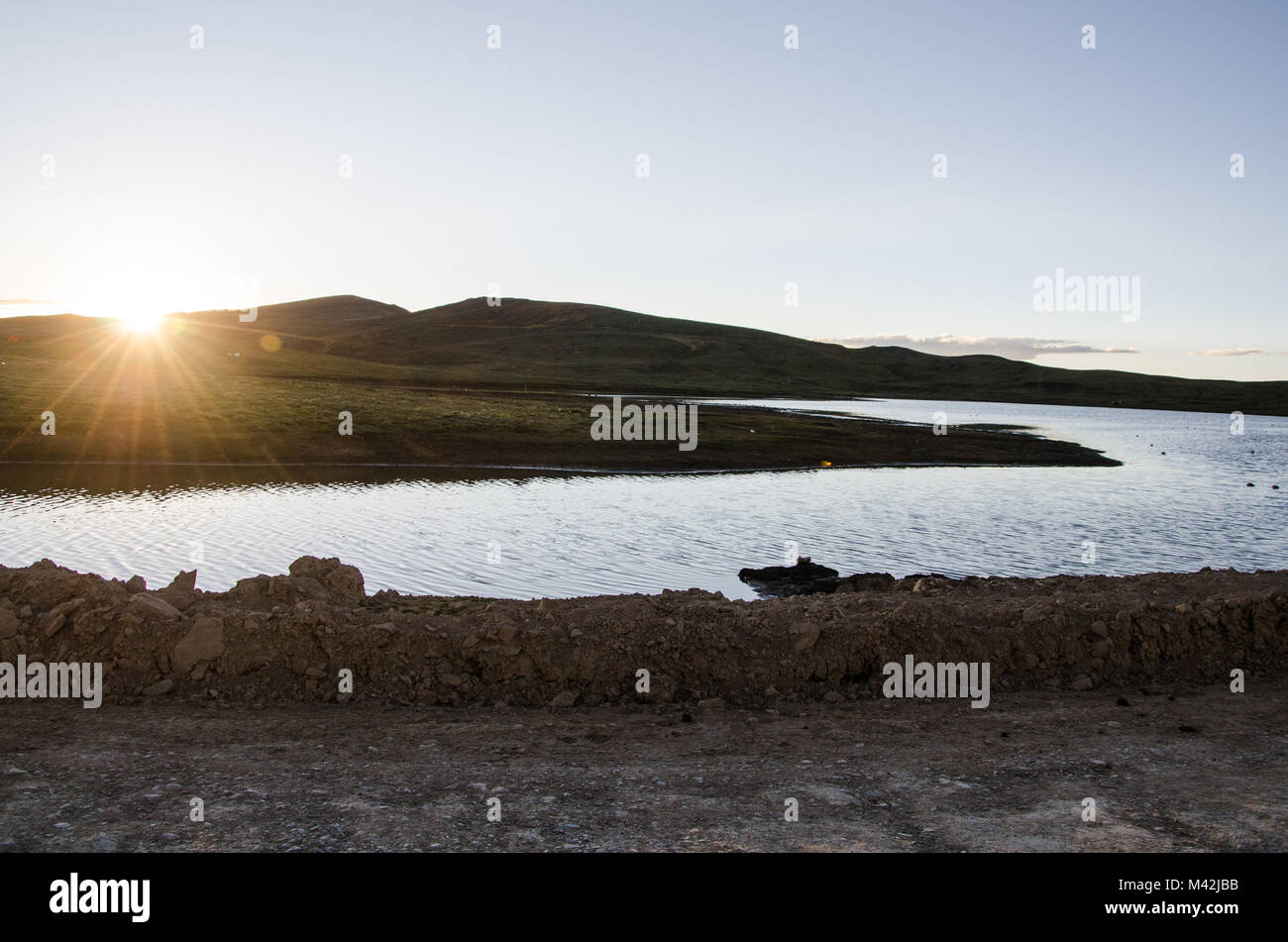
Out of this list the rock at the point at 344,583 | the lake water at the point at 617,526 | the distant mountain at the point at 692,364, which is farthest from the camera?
the distant mountain at the point at 692,364

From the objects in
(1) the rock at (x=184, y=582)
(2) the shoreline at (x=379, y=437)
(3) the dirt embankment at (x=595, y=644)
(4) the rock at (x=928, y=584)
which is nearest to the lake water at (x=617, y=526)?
(2) the shoreline at (x=379, y=437)

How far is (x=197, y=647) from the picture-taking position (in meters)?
10.8

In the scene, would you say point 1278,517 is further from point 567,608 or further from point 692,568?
point 567,608

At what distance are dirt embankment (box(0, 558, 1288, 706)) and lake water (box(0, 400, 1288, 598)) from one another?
6.17 metres

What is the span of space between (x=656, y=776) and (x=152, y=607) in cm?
676

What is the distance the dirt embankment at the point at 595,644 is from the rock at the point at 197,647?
16 millimetres

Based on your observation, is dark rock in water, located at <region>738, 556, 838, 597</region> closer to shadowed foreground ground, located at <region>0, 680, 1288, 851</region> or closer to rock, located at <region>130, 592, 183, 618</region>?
shadowed foreground ground, located at <region>0, 680, 1288, 851</region>

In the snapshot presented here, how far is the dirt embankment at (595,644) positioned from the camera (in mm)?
10852

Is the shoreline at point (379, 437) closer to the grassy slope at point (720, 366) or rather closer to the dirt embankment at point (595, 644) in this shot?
the dirt embankment at point (595, 644)

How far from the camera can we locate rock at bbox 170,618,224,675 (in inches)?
424

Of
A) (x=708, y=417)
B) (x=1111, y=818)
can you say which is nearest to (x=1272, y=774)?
(x=1111, y=818)

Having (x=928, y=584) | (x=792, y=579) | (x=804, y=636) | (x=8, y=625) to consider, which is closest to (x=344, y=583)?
(x=8, y=625)
